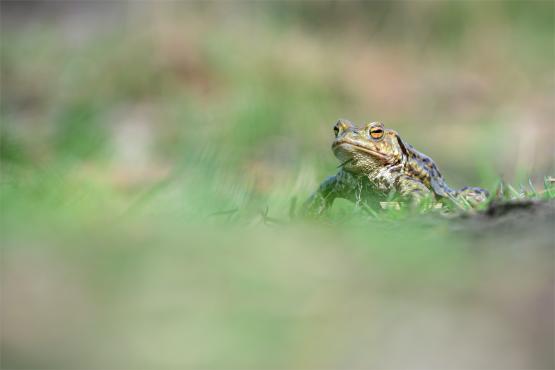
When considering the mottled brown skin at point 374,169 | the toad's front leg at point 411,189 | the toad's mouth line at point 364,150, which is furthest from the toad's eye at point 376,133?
the toad's front leg at point 411,189

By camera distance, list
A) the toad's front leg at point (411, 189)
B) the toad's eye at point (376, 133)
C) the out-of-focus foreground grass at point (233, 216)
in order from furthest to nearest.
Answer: the toad's eye at point (376, 133) < the toad's front leg at point (411, 189) < the out-of-focus foreground grass at point (233, 216)

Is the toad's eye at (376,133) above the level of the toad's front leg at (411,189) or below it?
above

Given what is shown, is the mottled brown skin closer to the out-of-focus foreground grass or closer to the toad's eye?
the toad's eye

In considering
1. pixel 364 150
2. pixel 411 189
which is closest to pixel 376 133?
pixel 364 150

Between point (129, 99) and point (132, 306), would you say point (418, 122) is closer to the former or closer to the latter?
point (129, 99)

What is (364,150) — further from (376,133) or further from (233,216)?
(233,216)

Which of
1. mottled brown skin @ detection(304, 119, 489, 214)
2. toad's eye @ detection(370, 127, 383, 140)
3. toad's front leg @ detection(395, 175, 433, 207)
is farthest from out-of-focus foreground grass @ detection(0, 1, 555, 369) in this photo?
toad's eye @ detection(370, 127, 383, 140)

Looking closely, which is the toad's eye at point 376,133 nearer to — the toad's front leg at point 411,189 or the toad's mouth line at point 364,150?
the toad's mouth line at point 364,150

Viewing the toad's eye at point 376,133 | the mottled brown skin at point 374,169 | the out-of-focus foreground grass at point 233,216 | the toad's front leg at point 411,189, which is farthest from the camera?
the toad's eye at point 376,133
